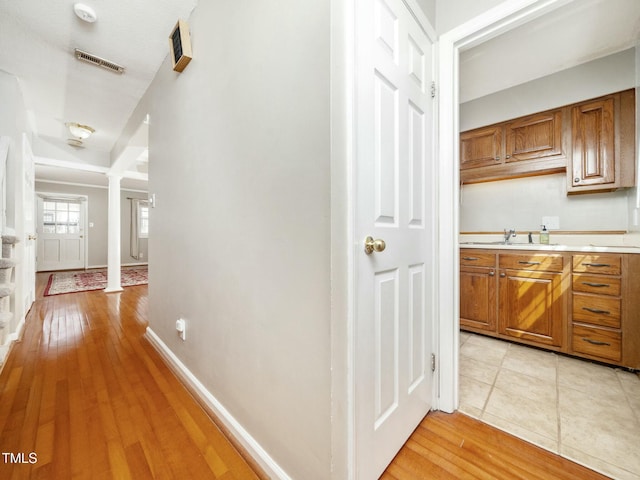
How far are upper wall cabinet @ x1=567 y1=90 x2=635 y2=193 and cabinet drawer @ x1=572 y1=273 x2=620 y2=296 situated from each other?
800 mm

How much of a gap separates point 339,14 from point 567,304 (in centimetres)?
250

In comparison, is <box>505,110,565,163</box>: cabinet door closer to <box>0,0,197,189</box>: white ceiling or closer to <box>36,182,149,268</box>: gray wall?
<box>0,0,197,189</box>: white ceiling

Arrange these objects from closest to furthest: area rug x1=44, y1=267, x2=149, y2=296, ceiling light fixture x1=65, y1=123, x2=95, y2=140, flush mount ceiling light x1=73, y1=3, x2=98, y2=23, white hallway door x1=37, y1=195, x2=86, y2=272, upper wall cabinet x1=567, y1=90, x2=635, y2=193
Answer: flush mount ceiling light x1=73, y1=3, x2=98, y2=23 → upper wall cabinet x1=567, y1=90, x2=635, y2=193 → ceiling light fixture x1=65, y1=123, x2=95, y2=140 → area rug x1=44, y1=267, x2=149, y2=296 → white hallway door x1=37, y1=195, x2=86, y2=272

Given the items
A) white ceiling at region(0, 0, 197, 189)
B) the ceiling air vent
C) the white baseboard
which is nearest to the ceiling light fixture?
white ceiling at region(0, 0, 197, 189)

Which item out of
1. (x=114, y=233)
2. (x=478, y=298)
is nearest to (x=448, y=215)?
(x=478, y=298)

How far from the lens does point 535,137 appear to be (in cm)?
241

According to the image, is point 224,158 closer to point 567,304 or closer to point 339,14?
point 339,14

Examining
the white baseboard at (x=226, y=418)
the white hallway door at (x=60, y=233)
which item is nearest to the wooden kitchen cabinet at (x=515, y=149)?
the white baseboard at (x=226, y=418)

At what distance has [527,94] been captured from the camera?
2.50m

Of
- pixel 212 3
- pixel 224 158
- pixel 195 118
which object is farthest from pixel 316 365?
pixel 212 3

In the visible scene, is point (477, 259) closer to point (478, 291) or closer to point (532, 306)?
point (478, 291)

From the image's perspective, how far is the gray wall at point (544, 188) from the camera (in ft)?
6.97

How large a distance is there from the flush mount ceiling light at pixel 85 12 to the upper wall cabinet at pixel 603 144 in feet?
12.3

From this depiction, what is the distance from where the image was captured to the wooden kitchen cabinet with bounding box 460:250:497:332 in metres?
2.33
